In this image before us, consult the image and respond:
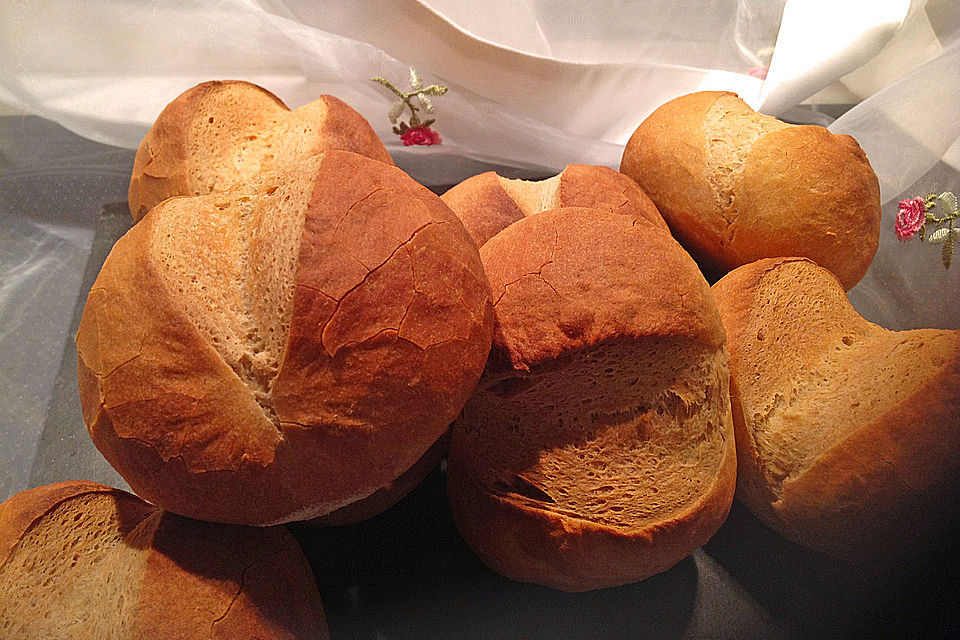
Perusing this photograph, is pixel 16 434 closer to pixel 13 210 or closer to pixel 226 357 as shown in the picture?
pixel 13 210

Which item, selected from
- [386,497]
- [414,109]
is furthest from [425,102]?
[386,497]

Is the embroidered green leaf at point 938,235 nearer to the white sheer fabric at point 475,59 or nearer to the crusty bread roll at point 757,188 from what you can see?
the crusty bread roll at point 757,188

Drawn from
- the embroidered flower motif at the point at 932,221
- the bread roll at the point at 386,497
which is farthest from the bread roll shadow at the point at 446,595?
the embroidered flower motif at the point at 932,221

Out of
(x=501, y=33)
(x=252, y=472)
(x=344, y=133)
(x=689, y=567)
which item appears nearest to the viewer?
(x=252, y=472)

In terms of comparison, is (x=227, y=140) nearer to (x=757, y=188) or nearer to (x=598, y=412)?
(x=598, y=412)

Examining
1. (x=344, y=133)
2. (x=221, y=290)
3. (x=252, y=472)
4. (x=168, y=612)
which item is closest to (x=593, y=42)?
(x=344, y=133)
